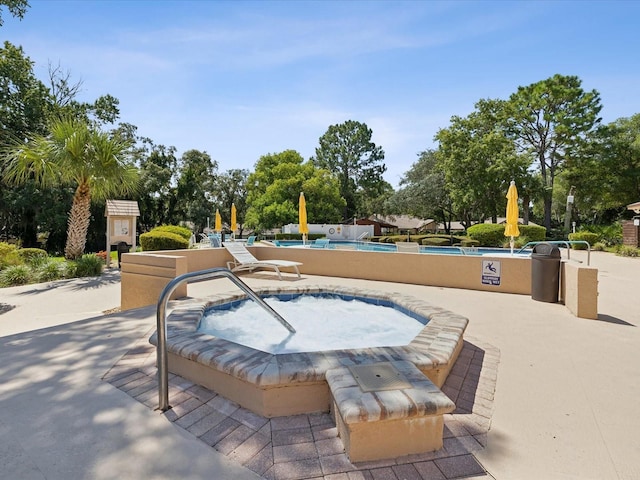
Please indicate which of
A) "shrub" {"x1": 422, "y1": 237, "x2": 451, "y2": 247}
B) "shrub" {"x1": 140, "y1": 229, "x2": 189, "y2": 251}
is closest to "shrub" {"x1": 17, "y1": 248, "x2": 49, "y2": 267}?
"shrub" {"x1": 140, "y1": 229, "x2": 189, "y2": 251}

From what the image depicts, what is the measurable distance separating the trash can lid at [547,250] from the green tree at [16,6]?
13545 mm

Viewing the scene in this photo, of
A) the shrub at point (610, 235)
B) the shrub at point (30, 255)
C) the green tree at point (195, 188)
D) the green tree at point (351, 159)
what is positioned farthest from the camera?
the green tree at point (351, 159)

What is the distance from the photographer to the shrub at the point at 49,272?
999 cm

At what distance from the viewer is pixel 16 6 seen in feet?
28.6

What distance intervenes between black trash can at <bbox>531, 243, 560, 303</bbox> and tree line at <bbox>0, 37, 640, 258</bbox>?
39.0 ft

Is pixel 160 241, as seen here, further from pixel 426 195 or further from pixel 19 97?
pixel 426 195

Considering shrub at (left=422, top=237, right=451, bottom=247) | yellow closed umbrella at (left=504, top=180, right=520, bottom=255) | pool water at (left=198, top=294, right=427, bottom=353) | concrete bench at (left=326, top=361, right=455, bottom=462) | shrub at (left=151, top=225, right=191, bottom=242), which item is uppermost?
yellow closed umbrella at (left=504, top=180, right=520, bottom=255)

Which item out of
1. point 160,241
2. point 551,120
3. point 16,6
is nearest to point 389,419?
point 160,241

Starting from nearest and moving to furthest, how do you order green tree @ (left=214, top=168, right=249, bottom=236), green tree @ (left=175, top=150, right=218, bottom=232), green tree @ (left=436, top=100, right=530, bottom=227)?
green tree @ (left=436, top=100, right=530, bottom=227) < green tree @ (left=175, top=150, right=218, bottom=232) < green tree @ (left=214, top=168, right=249, bottom=236)

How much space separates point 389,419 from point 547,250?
18.4 feet

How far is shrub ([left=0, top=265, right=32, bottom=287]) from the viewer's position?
957cm

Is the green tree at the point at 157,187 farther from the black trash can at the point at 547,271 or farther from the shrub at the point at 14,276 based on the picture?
the black trash can at the point at 547,271

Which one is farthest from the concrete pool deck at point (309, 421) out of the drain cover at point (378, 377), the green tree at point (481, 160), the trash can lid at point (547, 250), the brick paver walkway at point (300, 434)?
the green tree at point (481, 160)

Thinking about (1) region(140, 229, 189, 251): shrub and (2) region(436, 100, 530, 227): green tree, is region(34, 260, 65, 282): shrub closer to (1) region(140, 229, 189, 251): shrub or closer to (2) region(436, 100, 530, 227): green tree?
(1) region(140, 229, 189, 251): shrub
